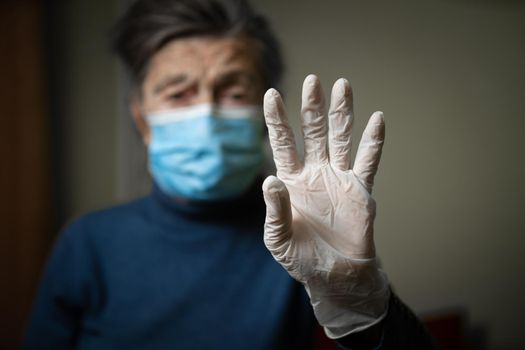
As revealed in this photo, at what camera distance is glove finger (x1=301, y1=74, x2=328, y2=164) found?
19.0 inches

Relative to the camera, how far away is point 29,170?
1.27 m

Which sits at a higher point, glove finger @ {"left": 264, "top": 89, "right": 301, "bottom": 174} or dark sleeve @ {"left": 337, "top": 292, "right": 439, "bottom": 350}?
glove finger @ {"left": 264, "top": 89, "right": 301, "bottom": 174}

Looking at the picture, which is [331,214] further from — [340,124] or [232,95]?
[232,95]

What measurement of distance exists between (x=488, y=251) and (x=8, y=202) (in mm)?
1479

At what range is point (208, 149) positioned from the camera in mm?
817

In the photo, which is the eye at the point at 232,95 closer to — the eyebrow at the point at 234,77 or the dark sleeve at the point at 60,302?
the eyebrow at the point at 234,77

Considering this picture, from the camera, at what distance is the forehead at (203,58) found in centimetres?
84

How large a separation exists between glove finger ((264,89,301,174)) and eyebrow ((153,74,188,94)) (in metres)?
0.42

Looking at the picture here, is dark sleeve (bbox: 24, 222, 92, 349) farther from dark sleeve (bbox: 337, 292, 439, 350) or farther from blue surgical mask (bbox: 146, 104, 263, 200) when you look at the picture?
dark sleeve (bbox: 337, 292, 439, 350)

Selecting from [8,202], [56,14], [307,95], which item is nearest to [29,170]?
[8,202]

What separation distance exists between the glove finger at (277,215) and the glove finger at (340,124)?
11 cm

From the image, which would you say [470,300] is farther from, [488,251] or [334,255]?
[334,255]

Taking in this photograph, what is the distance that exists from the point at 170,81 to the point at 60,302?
61 cm

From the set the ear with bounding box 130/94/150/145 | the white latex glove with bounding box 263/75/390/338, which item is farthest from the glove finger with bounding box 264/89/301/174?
the ear with bounding box 130/94/150/145
